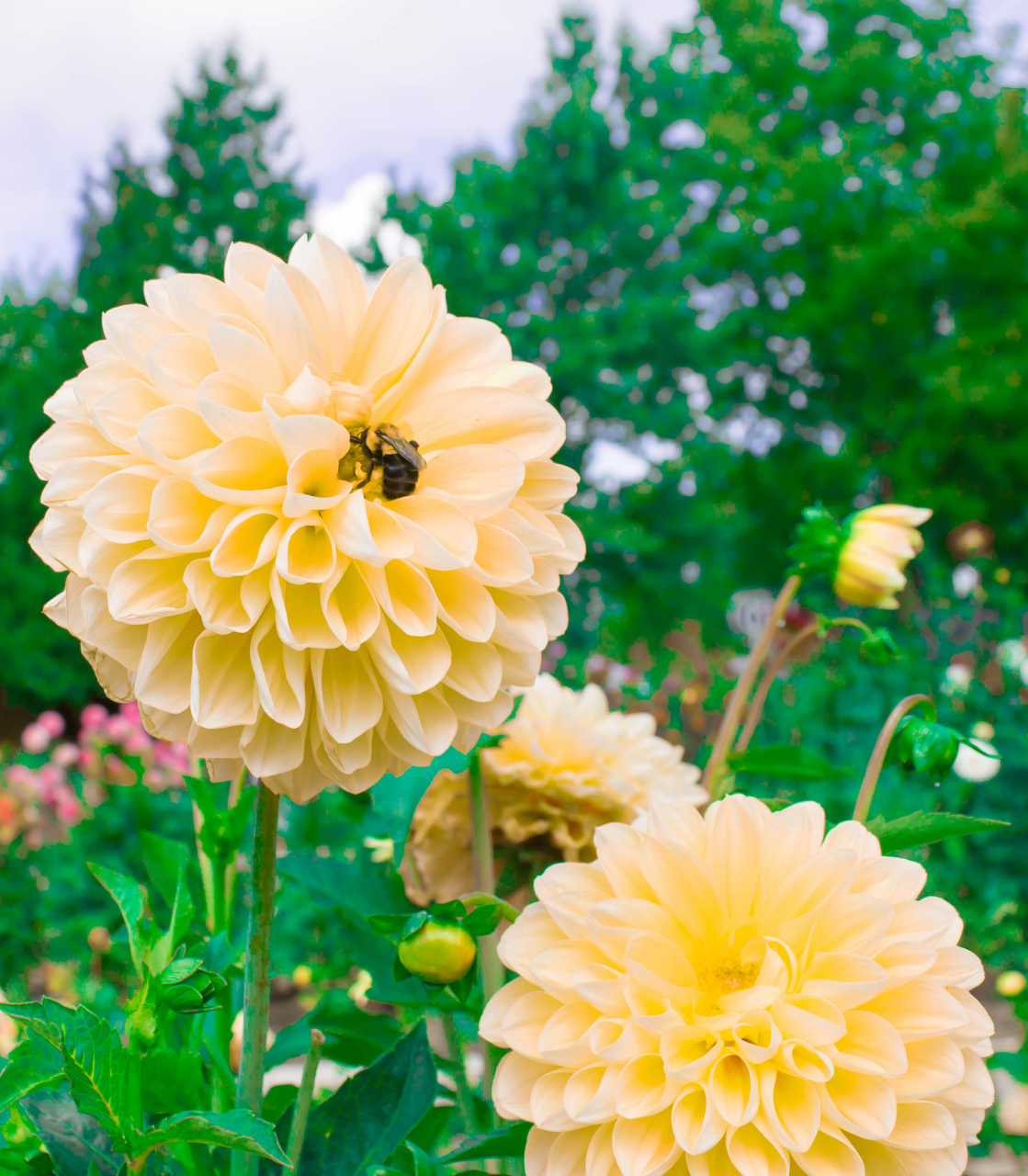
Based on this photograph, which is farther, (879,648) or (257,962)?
(879,648)

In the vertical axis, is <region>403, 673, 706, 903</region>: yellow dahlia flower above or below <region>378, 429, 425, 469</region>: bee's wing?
below

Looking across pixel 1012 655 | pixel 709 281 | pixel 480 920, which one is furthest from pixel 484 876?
pixel 709 281

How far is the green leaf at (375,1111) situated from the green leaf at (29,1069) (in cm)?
13

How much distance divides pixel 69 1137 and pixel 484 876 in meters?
0.21

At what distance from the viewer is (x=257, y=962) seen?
36 centimetres

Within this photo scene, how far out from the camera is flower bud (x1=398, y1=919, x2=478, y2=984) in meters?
0.38

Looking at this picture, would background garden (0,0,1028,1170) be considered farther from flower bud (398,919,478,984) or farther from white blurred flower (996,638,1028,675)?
flower bud (398,919,478,984)

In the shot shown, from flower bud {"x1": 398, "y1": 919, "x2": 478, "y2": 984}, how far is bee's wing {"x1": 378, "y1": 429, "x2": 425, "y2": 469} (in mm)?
188

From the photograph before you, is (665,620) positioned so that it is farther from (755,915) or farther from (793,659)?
(755,915)

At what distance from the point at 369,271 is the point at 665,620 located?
4529mm

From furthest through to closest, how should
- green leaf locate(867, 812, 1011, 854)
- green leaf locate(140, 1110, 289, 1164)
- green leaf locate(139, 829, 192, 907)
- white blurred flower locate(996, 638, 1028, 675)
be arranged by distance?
white blurred flower locate(996, 638, 1028, 675) < green leaf locate(139, 829, 192, 907) < green leaf locate(867, 812, 1011, 854) < green leaf locate(140, 1110, 289, 1164)

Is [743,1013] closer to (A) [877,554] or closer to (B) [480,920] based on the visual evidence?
(B) [480,920]

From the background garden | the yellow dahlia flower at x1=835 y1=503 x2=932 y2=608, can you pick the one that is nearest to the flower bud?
the yellow dahlia flower at x1=835 y1=503 x2=932 y2=608

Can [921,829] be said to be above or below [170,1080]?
above
